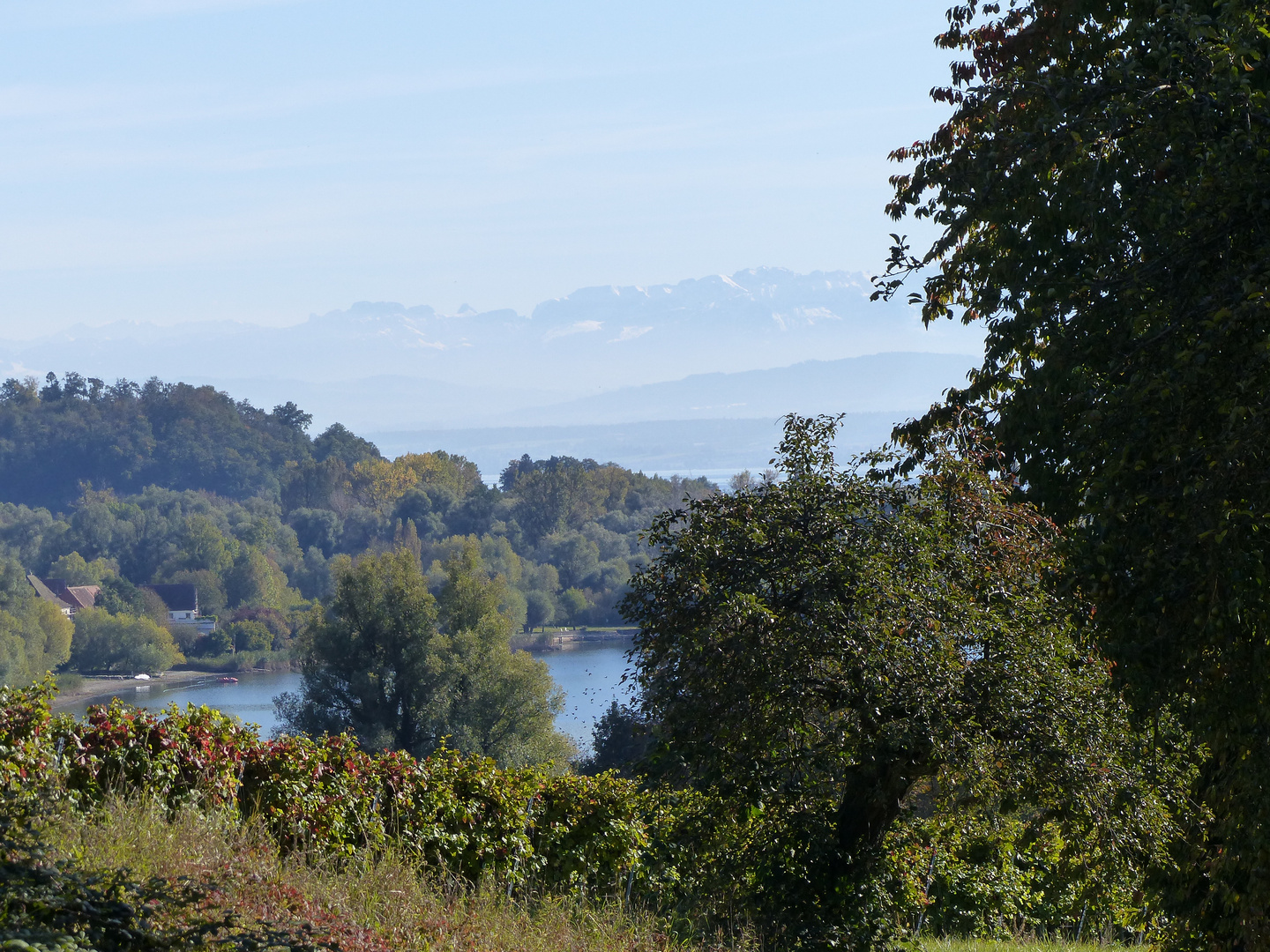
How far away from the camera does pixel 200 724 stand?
297 inches

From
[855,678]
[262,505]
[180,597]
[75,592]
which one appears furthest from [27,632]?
[855,678]

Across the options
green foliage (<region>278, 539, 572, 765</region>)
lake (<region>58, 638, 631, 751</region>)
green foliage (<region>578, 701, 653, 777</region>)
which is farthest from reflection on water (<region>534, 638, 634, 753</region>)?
green foliage (<region>578, 701, 653, 777</region>)

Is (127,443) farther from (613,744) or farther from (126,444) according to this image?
(613,744)

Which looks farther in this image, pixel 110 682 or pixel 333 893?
pixel 110 682

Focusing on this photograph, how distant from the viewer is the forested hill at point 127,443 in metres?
136

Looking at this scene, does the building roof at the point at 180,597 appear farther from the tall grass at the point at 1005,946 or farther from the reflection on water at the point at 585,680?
the tall grass at the point at 1005,946

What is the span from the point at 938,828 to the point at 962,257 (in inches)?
221

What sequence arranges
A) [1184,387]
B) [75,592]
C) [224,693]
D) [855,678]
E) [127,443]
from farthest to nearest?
[127,443] < [75,592] < [224,693] < [855,678] < [1184,387]

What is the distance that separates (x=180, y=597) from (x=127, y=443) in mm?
56884

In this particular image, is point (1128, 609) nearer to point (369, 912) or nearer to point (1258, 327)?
point (1258, 327)

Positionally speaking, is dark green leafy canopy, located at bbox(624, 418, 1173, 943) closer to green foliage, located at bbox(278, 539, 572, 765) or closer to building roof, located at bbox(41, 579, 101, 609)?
green foliage, located at bbox(278, 539, 572, 765)

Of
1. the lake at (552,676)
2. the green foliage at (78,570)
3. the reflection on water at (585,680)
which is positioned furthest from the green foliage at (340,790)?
the green foliage at (78,570)

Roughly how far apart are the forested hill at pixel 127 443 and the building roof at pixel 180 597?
4356cm

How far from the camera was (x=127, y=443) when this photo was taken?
13912 centimetres
